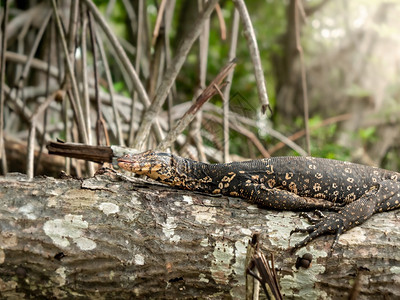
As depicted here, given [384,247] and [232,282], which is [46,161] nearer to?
[232,282]

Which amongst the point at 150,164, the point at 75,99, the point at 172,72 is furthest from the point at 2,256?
the point at 75,99

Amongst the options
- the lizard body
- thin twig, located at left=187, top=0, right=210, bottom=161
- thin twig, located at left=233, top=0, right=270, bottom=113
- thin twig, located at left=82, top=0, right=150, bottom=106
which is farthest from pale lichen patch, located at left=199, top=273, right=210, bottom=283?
thin twig, located at left=187, top=0, right=210, bottom=161

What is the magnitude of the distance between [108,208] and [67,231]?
0.32m

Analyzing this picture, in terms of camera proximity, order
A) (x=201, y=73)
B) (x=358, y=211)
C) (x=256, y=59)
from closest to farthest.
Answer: (x=256, y=59) < (x=358, y=211) < (x=201, y=73)

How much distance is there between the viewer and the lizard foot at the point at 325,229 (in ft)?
10.1

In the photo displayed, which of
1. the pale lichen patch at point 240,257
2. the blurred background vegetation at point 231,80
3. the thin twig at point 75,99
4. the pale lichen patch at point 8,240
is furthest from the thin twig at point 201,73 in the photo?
the pale lichen patch at point 8,240

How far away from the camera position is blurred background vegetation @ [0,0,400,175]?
5.66 m

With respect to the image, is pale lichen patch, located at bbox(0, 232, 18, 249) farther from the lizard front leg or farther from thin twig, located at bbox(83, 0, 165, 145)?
thin twig, located at bbox(83, 0, 165, 145)

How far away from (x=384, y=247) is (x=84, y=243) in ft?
6.90

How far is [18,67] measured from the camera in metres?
6.94

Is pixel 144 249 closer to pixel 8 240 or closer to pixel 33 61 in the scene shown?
pixel 8 240

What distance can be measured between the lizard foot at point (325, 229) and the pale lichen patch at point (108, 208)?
1.30 m

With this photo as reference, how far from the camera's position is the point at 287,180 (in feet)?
12.5

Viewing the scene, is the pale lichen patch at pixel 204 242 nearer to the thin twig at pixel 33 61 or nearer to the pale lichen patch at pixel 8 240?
the pale lichen patch at pixel 8 240
